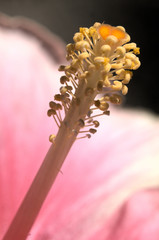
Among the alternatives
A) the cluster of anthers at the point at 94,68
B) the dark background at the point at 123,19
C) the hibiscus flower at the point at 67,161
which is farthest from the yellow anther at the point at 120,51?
the dark background at the point at 123,19

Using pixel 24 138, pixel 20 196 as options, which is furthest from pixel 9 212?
pixel 24 138

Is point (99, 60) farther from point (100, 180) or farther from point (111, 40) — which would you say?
point (100, 180)

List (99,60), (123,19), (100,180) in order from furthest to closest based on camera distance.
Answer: (123,19)
(100,180)
(99,60)

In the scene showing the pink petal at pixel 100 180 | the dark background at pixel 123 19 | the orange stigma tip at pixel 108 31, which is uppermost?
the dark background at pixel 123 19

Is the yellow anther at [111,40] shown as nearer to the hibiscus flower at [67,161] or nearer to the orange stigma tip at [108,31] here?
the orange stigma tip at [108,31]

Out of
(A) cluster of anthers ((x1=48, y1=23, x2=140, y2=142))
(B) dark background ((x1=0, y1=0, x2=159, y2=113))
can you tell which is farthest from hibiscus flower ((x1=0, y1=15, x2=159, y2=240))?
(B) dark background ((x1=0, y1=0, x2=159, y2=113))

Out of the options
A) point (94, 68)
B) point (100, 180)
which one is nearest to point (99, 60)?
point (94, 68)
